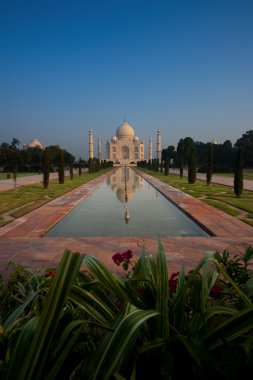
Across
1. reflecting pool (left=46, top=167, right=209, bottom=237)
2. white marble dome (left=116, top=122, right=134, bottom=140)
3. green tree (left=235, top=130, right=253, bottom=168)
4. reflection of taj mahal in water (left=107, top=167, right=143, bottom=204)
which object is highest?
white marble dome (left=116, top=122, right=134, bottom=140)

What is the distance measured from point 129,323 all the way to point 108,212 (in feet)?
21.7

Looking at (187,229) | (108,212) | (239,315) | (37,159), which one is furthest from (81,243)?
(37,159)

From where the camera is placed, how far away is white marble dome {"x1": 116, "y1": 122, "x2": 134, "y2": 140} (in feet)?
242

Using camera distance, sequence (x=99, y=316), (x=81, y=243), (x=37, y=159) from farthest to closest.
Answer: (x=37, y=159), (x=81, y=243), (x=99, y=316)

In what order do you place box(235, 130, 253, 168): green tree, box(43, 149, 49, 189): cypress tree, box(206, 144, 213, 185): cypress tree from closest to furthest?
box(43, 149, 49, 189): cypress tree → box(206, 144, 213, 185): cypress tree → box(235, 130, 253, 168): green tree

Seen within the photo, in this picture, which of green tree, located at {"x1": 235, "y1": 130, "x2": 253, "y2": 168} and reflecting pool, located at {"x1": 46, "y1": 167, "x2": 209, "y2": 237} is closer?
reflecting pool, located at {"x1": 46, "y1": 167, "x2": 209, "y2": 237}

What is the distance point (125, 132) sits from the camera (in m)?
73.7

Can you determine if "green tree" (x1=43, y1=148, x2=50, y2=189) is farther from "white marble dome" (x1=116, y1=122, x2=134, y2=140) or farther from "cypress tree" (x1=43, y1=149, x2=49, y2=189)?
"white marble dome" (x1=116, y1=122, x2=134, y2=140)

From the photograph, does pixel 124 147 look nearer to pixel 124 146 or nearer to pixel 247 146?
pixel 124 146

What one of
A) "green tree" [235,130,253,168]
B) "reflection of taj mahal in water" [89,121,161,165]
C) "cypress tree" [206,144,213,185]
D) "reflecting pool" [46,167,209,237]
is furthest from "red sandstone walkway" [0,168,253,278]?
"reflection of taj mahal in water" [89,121,161,165]

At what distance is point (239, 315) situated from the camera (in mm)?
1020

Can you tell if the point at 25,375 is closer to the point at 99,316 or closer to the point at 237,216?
the point at 99,316

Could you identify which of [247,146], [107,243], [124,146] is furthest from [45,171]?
[124,146]

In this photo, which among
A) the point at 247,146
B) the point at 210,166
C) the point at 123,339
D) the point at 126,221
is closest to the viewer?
the point at 123,339
